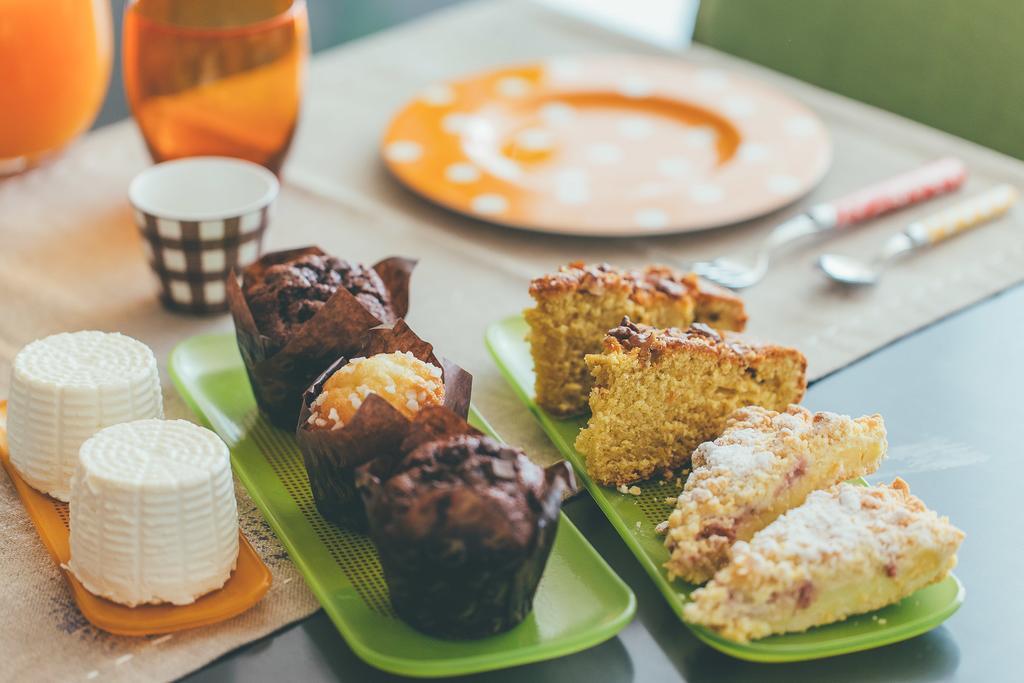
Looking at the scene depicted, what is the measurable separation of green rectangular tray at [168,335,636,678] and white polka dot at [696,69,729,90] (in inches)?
46.4

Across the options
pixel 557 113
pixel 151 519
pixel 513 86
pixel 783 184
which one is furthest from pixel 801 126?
pixel 151 519

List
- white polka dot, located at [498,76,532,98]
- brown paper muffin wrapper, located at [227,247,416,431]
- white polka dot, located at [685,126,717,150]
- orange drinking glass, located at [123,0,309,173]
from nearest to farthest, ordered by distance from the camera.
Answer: brown paper muffin wrapper, located at [227,247,416,431]
orange drinking glass, located at [123,0,309,173]
white polka dot, located at [685,126,717,150]
white polka dot, located at [498,76,532,98]

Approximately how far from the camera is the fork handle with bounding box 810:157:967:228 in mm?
2076

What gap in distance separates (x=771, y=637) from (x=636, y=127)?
4.48 feet

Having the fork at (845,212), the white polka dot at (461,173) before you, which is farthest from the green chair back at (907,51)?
the white polka dot at (461,173)

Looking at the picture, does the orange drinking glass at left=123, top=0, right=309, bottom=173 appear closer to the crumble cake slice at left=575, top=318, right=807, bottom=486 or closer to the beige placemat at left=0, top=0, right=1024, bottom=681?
the beige placemat at left=0, top=0, right=1024, bottom=681

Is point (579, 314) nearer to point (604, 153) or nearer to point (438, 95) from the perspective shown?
point (604, 153)

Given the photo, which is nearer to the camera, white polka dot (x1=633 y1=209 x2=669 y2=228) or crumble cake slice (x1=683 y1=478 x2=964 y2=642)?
crumble cake slice (x1=683 y1=478 x2=964 y2=642)

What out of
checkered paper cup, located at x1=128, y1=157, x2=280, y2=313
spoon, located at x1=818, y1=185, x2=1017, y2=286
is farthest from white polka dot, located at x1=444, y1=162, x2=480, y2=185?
spoon, located at x1=818, y1=185, x2=1017, y2=286

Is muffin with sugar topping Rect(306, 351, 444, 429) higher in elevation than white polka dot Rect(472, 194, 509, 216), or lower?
higher

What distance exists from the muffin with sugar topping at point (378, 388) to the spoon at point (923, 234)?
2.80 ft

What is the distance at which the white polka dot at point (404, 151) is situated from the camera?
2.20 meters

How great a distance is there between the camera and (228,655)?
1.20 meters

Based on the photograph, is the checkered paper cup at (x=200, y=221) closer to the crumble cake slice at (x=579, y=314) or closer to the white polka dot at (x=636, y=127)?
the crumble cake slice at (x=579, y=314)
